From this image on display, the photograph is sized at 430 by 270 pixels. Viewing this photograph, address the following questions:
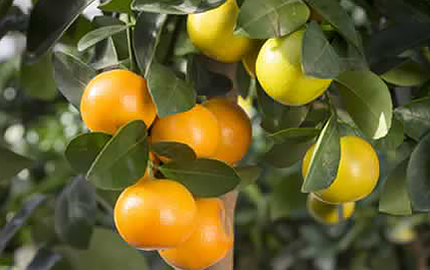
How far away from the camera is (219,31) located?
384mm

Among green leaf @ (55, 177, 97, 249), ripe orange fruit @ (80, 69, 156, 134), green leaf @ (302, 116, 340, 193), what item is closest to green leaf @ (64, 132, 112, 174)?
ripe orange fruit @ (80, 69, 156, 134)

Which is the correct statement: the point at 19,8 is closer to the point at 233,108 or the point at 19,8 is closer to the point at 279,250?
the point at 233,108

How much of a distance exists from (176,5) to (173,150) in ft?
0.27

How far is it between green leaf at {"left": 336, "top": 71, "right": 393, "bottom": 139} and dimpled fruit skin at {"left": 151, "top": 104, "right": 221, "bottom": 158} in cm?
8

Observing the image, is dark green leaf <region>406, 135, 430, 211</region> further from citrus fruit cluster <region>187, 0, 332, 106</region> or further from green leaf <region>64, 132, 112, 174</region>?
green leaf <region>64, 132, 112, 174</region>

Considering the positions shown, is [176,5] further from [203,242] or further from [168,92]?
[203,242]

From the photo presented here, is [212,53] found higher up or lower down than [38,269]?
higher up

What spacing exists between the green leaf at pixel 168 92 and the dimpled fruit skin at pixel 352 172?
11cm

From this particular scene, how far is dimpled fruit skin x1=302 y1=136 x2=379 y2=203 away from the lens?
1.34ft

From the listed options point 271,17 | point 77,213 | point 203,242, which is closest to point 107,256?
point 77,213

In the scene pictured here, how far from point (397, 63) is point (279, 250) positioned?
95cm

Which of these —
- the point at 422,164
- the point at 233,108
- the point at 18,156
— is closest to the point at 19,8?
the point at 18,156

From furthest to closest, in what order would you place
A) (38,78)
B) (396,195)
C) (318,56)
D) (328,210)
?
(38,78), (328,210), (396,195), (318,56)

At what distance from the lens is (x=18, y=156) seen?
1.76ft
